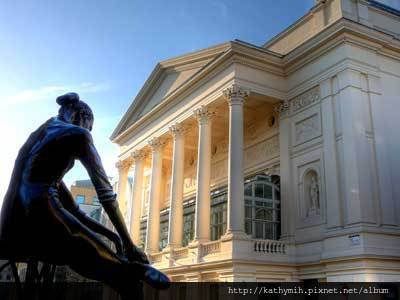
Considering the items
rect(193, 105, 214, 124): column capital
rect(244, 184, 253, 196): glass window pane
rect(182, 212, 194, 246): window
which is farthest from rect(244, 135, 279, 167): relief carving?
rect(182, 212, 194, 246): window

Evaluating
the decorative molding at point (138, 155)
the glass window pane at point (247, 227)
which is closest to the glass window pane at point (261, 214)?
the glass window pane at point (247, 227)

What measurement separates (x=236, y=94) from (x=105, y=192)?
1978 cm

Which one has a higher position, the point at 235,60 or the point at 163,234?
the point at 235,60

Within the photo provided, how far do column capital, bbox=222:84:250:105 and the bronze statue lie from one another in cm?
1950

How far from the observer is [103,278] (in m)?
3.12

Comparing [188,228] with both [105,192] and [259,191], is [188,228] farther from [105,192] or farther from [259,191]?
[105,192]

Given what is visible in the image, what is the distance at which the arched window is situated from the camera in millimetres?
22516

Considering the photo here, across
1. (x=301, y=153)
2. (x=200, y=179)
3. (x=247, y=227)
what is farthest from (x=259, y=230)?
(x=301, y=153)

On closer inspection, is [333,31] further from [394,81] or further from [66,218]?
[66,218]

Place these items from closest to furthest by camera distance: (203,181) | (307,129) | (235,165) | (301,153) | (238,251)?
(238,251), (235,165), (307,129), (301,153), (203,181)

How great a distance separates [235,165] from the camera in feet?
69.8

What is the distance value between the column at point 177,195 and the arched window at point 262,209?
4.44 metres

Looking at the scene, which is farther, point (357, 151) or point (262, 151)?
point (262, 151)

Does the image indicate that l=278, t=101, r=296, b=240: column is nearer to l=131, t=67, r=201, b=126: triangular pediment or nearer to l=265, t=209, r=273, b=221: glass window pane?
l=265, t=209, r=273, b=221: glass window pane
